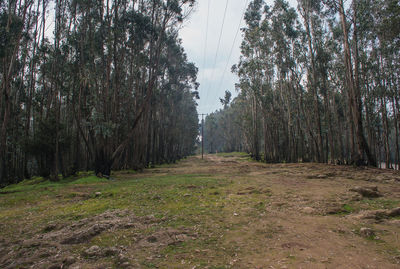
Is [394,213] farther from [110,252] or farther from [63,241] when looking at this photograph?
[63,241]

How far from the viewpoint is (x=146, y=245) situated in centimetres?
442

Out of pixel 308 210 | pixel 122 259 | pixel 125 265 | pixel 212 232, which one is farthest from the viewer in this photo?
pixel 308 210

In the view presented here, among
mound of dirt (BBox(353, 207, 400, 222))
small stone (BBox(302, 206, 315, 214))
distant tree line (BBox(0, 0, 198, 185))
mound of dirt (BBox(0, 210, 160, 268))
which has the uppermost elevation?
distant tree line (BBox(0, 0, 198, 185))

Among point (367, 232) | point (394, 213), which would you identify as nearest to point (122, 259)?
point (367, 232)

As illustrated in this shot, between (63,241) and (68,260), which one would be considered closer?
(68,260)

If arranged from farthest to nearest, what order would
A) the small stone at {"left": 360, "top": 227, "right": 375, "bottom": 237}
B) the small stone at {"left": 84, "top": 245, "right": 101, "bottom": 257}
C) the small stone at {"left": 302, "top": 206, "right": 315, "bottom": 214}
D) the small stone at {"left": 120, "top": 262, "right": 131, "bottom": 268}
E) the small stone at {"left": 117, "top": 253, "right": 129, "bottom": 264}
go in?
the small stone at {"left": 302, "top": 206, "right": 315, "bottom": 214}, the small stone at {"left": 360, "top": 227, "right": 375, "bottom": 237}, the small stone at {"left": 84, "top": 245, "right": 101, "bottom": 257}, the small stone at {"left": 117, "top": 253, "right": 129, "bottom": 264}, the small stone at {"left": 120, "top": 262, "right": 131, "bottom": 268}

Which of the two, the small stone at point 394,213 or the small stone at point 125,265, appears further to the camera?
the small stone at point 394,213

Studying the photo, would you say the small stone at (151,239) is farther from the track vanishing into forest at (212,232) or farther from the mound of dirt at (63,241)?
the mound of dirt at (63,241)

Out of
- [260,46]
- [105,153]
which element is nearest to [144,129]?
[105,153]

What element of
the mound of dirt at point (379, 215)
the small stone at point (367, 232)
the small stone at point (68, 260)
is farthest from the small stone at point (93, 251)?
the mound of dirt at point (379, 215)

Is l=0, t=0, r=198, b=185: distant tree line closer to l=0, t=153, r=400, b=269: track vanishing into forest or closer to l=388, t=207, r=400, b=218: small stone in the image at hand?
l=0, t=153, r=400, b=269: track vanishing into forest

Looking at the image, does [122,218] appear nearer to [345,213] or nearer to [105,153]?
[345,213]

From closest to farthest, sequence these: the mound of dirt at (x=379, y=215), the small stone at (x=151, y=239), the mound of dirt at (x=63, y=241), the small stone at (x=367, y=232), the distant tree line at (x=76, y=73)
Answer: the mound of dirt at (x=63, y=241) < the small stone at (x=367, y=232) < the small stone at (x=151, y=239) < the mound of dirt at (x=379, y=215) < the distant tree line at (x=76, y=73)

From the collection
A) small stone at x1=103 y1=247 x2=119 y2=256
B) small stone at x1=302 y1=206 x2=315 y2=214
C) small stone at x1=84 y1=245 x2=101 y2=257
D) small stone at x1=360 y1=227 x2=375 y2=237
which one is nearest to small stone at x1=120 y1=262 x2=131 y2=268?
small stone at x1=103 y1=247 x2=119 y2=256
